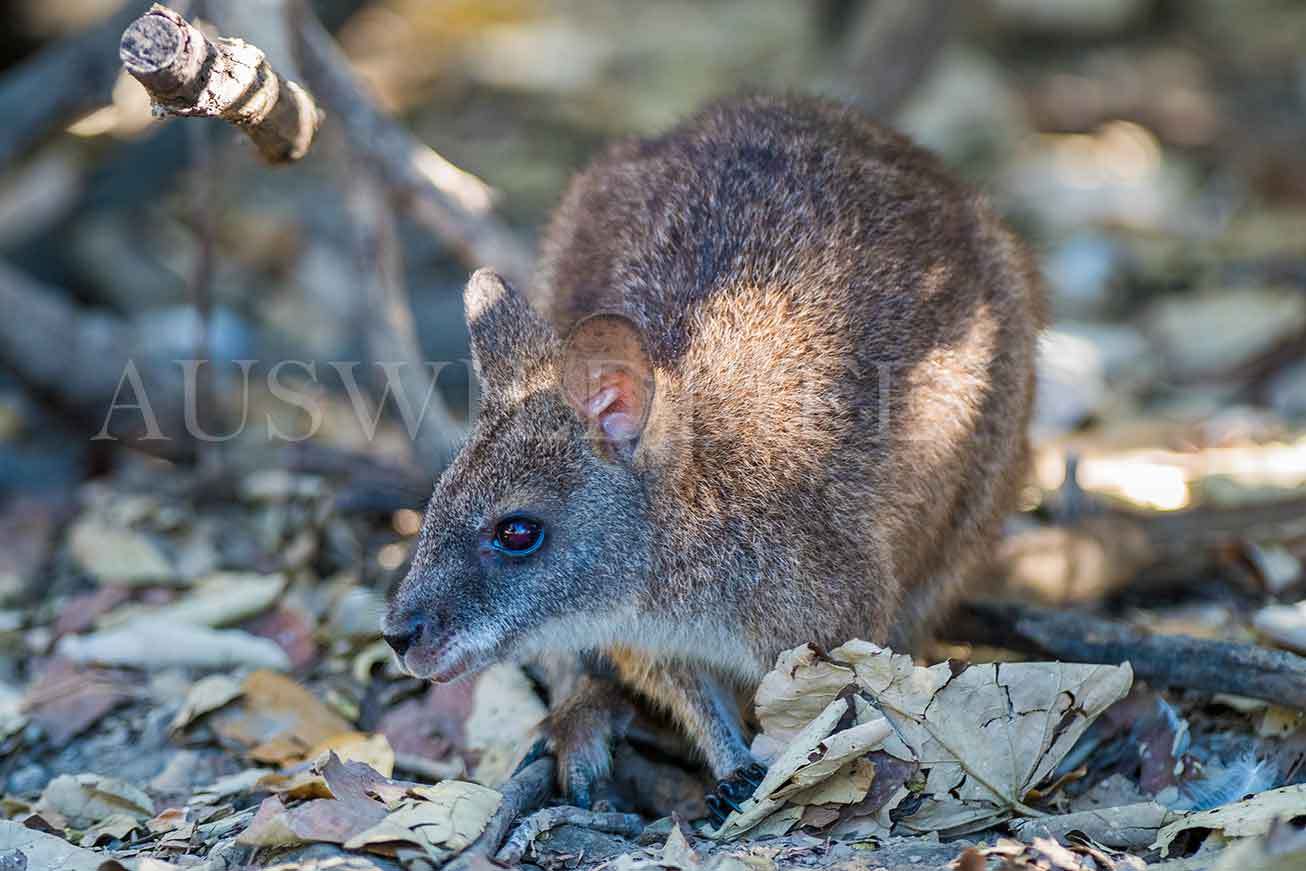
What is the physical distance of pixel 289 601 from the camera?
528 centimetres

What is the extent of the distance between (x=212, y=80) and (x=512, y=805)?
1895mm

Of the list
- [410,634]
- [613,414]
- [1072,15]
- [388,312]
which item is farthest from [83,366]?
[1072,15]

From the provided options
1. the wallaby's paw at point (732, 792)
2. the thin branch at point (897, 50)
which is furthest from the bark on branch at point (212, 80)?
the thin branch at point (897, 50)

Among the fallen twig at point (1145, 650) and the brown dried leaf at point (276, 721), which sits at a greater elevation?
the fallen twig at point (1145, 650)

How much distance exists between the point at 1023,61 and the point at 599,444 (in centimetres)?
801

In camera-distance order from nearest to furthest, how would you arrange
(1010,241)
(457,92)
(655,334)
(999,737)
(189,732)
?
1. (999,737)
2. (655,334)
3. (189,732)
4. (1010,241)
5. (457,92)

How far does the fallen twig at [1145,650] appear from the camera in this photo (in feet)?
13.1

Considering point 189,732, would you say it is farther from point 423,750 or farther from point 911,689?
point 911,689

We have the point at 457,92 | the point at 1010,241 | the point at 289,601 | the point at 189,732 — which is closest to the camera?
the point at 189,732

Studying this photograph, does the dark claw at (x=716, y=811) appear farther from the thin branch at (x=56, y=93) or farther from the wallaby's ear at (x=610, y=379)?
the thin branch at (x=56, y=93)

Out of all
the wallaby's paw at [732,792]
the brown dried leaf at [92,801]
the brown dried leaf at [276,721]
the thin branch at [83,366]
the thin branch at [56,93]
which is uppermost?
the thin branch at [56,93]

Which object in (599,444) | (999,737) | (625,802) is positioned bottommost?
(625,802)

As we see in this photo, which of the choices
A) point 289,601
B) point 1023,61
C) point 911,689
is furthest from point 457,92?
point 911,689

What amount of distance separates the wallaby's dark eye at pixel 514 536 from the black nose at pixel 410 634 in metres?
0.28
